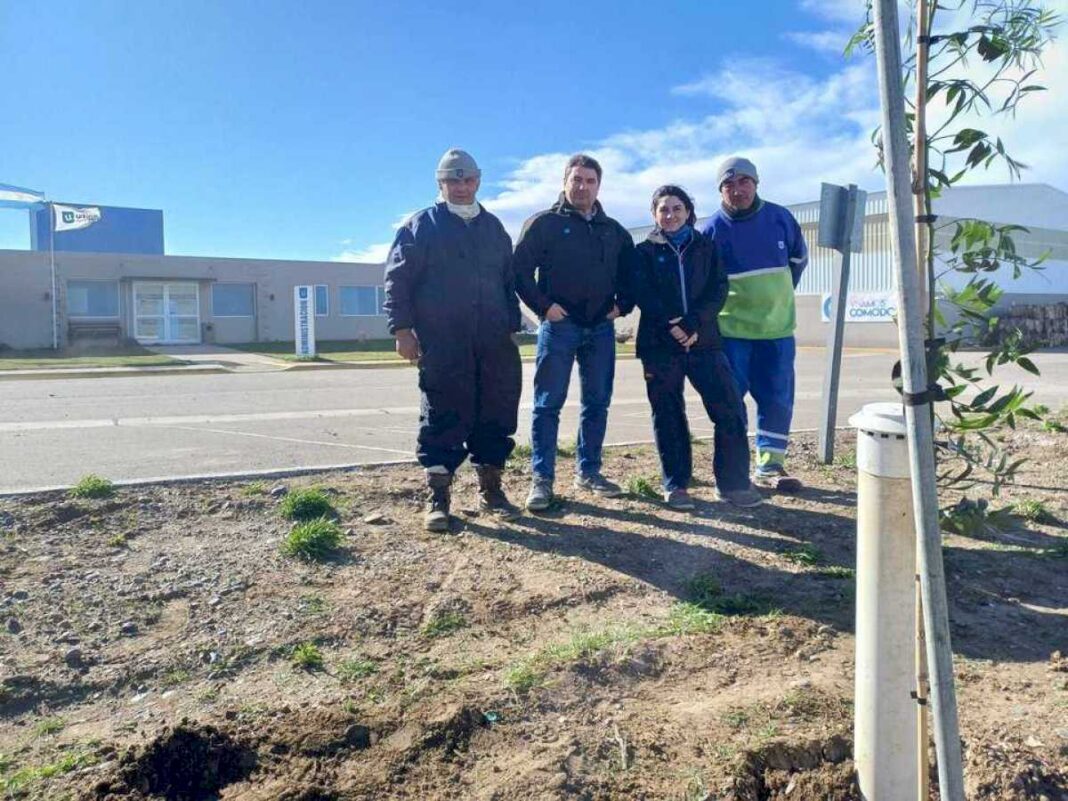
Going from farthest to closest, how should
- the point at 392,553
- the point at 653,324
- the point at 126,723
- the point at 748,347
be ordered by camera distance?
the point at 748,347 < the point at 653,324 < the point at 392,553 < the point at 126,723

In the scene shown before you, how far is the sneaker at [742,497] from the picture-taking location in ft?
16.5

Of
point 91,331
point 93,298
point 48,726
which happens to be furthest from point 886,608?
point 93,298

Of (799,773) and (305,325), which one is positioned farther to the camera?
(305,325)

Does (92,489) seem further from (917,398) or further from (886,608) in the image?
(917,398)

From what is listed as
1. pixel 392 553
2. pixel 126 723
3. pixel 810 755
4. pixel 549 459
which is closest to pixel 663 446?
pixel 549 459

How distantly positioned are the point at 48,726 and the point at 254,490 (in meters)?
2.61

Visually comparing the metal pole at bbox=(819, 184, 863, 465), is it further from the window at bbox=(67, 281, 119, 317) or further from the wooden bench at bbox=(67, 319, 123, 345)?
the window at bbox=(67, 281, 119, 317)

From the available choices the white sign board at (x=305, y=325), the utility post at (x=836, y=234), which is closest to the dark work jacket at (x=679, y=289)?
the utility post at (x=836, y=234)

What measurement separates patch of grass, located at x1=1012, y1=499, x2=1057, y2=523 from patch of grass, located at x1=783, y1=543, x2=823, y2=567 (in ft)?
4.82

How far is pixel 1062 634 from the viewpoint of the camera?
334 cm

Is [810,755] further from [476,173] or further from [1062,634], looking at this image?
[476,173]

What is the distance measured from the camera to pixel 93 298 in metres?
32.1

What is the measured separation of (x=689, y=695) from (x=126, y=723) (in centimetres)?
179

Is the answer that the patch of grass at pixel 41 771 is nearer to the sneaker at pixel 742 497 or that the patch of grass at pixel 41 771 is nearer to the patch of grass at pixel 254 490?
the patch of grass at pixel 254 490
